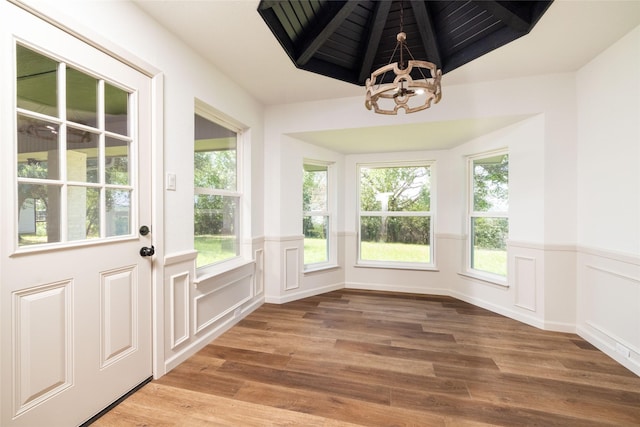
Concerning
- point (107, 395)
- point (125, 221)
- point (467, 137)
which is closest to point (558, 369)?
point (467, 137)

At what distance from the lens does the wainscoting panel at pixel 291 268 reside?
342cm

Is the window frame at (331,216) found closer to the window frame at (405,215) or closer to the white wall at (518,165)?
the window frame at (405,215)

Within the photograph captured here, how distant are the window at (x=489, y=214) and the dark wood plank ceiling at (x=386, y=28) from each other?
1627 mm

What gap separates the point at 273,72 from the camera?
2.53 meters

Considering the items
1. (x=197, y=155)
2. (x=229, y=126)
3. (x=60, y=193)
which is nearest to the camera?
(x=60, y=193)

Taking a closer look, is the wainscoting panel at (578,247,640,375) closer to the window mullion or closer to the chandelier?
the chandelier

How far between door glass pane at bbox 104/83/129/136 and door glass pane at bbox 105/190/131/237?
15.2 inches

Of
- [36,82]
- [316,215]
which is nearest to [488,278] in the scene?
[316,215]

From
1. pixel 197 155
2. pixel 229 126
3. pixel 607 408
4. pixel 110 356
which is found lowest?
pixel 607 408

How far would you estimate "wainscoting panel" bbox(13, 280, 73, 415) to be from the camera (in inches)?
47.6

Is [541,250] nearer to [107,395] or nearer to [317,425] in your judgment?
[317,425]

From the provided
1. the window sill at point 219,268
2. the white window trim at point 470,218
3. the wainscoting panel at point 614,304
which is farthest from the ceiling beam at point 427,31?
the window sill at point 219,268

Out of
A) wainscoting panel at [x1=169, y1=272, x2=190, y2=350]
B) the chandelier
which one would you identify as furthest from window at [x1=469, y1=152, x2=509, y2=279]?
wainscoting panel at [x1=169, y1=272, x2=190, y2=350]

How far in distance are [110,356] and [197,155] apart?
63.6 inches
